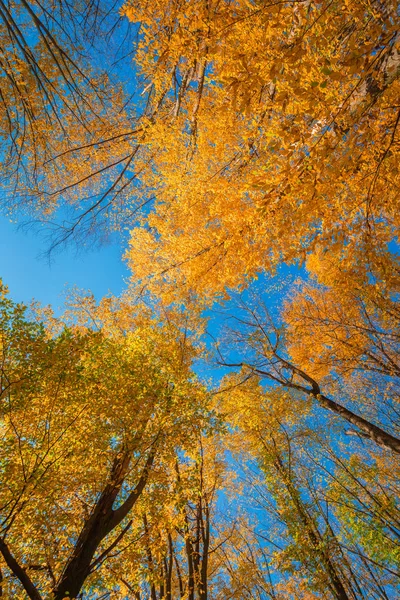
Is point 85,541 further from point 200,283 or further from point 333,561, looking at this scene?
point 333,561

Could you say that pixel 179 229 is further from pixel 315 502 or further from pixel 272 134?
pixel 315 502

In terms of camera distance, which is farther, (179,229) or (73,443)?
(179,229)

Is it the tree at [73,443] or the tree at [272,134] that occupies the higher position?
the tree at [272,134]

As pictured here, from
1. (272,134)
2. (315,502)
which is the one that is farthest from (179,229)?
(315,502)

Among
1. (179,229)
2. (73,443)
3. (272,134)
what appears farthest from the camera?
(179,229)

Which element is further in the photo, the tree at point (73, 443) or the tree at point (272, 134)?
the tree at point (73, 443)

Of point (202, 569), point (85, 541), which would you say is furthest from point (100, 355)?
point (202, 569)

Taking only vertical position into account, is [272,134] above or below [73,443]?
above

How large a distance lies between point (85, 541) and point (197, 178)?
544 centimetres

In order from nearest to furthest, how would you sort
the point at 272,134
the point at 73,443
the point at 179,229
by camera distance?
the point at 272,134, the point at 73,443, the point at 179,229

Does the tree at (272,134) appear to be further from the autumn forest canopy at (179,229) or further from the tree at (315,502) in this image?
the tree at (315,502)

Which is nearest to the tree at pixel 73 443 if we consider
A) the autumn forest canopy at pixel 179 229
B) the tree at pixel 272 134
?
the autumn forest canopy at pixel 179 229

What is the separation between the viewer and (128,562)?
378cm

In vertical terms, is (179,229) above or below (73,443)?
above
